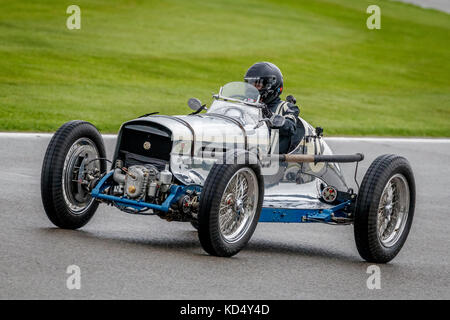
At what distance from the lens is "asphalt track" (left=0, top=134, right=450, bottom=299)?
7270mm

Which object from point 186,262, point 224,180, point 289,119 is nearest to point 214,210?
point 224,180

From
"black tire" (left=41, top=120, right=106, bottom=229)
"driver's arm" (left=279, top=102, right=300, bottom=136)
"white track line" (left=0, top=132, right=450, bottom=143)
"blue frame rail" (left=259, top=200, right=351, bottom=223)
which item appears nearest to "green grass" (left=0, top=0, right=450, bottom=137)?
"white track line" (left=0, top=132, right=450, bottom=143)

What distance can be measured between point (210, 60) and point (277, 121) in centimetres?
2298

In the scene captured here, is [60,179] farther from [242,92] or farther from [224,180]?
[242,92]

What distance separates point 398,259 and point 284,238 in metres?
1.25

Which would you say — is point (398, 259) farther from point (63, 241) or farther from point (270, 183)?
point (63, 241)

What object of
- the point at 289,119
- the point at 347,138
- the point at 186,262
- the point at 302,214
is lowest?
the point at 347,138

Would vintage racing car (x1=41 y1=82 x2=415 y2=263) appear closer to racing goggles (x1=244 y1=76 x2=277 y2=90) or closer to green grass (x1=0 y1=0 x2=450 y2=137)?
racing goggles (x1=244 y1=76 x2=277 y2=90)

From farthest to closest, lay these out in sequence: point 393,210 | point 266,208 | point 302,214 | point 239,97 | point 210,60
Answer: point 210,60, point 239,97, point 393,210, point 302,214, point 266,208

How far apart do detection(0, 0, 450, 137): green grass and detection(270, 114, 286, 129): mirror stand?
10037mm

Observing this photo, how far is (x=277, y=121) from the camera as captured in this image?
944 cm

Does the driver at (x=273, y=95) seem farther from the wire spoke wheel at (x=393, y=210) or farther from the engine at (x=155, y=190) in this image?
the engine at (x=155, y=190)

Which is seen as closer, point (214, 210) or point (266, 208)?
point (214, 210)

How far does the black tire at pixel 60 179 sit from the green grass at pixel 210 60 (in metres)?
9.66
